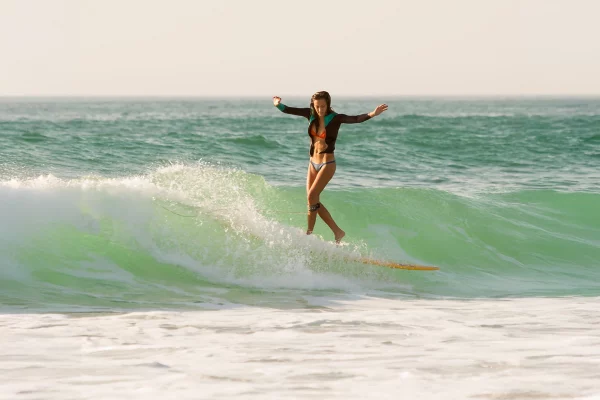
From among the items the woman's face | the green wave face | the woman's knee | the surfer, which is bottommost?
the green wave face

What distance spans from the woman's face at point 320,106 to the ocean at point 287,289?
5.68 feet

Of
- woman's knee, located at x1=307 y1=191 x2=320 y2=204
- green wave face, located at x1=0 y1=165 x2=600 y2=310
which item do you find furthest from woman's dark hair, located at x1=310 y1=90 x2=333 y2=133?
green wave face, located at x1=0 y1=165 x2=600 y2=310

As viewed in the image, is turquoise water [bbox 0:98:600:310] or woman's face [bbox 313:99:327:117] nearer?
woman's face [bbox 313:99:327:117]

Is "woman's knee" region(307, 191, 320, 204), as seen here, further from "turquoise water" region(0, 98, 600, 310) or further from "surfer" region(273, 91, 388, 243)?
"turquoise water" region(0, 98, 600, 310)

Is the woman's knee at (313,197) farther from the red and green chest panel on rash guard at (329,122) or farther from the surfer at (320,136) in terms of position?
the red and green chest panel on rash guard at (329,122)

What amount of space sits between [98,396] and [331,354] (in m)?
1.82

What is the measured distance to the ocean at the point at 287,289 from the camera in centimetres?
548

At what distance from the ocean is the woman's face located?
1.73 metres

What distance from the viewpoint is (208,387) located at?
5.26m

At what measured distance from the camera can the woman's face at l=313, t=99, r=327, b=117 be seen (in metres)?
8.81

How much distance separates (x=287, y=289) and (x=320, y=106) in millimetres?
2115

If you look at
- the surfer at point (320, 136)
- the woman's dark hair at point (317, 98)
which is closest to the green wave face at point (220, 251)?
the surfer at point (320, 136)

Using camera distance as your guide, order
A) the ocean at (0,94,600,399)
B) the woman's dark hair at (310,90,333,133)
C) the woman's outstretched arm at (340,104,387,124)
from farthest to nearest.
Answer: the woman's dark hair at (310,90,333,133) < the woman's outstretched arm at (340,104,387,124) < the ocean at (0,94,600,399)

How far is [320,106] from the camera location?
8.86 metres
